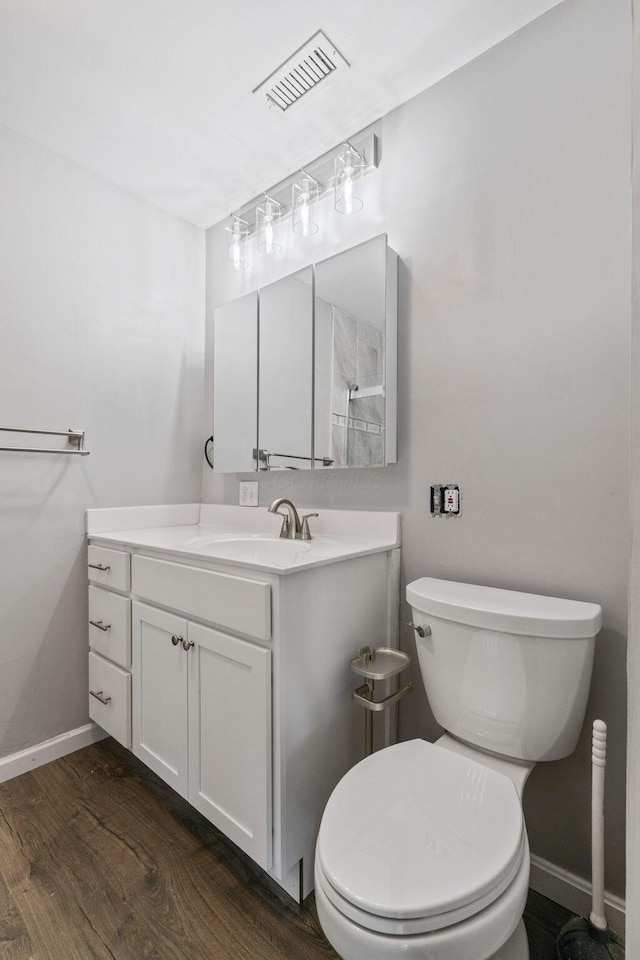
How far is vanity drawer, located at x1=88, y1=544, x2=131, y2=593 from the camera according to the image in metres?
1.59

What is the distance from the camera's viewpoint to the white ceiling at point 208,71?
1.25 meters

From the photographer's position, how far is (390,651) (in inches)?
52.5

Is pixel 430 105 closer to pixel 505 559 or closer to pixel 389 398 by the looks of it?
pixel 389 398

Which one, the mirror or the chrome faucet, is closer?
the mirror

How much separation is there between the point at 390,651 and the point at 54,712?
1.35 metres

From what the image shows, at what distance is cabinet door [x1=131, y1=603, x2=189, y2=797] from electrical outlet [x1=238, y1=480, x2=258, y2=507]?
64 centimetres

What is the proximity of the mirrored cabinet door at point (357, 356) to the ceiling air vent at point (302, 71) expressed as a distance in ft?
1.65

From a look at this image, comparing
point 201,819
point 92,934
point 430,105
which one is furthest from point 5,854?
point 430,105

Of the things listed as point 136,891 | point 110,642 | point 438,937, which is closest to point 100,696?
point 110,642

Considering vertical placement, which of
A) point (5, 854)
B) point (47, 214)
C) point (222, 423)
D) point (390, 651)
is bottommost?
point (5, 854)

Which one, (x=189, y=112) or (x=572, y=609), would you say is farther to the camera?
(x=189, y=112)

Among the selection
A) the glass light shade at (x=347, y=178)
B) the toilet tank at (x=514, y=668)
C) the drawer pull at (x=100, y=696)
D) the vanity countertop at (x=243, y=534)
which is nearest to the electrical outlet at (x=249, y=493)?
the vanity countertop at (x=243, y=534)

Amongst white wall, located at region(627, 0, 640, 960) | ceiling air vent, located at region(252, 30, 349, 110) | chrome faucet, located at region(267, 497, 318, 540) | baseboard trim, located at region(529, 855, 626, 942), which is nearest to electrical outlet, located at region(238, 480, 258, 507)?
chrome faucet, located at region(267, 497, 318, 540)

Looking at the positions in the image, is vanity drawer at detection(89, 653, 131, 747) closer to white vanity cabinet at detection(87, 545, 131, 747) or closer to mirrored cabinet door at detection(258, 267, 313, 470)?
white vanity cabinet at detection(87, 545, 131, 747)
